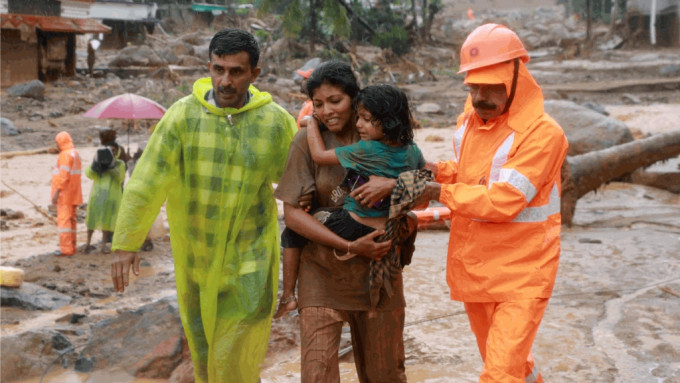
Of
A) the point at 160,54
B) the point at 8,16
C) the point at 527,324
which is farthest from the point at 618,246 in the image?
the point at 160,54

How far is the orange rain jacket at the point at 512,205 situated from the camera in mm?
3072

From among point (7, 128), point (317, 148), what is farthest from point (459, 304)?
point (7, 128)

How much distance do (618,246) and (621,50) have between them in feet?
101

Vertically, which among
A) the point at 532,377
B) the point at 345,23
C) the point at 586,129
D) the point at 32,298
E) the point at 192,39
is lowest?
the point at 32,298

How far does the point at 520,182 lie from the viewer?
10.0 feet

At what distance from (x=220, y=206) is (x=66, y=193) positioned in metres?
6.08

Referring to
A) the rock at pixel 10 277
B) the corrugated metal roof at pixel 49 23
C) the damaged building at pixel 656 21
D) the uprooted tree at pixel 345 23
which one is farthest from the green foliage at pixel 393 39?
the rock at pixel 10 277

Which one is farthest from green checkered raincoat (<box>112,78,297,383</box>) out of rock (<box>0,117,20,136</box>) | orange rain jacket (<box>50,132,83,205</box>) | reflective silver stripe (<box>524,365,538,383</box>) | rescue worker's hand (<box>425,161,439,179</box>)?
rock (<box>0,117,20,136</box>)

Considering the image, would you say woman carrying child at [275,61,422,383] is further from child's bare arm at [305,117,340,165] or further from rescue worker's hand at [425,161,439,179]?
rescue worker's hand at [425,161,439,179]

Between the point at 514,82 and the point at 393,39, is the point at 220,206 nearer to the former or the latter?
the point at 514,82

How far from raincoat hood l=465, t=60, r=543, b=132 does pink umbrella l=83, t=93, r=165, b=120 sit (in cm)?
680

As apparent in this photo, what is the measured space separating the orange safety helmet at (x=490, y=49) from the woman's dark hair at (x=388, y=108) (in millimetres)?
319

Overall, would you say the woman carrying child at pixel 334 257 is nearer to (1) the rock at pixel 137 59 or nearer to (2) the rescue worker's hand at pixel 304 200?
(2) the rescue worker's hand at pixel 304 200

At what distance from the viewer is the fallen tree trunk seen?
8.77 meters
